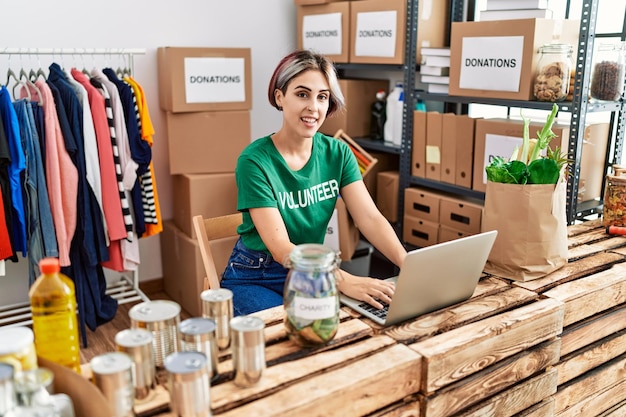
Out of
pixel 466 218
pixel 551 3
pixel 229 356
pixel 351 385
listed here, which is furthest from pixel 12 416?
pixel 551 3

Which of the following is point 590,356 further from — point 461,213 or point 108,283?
point 108,283

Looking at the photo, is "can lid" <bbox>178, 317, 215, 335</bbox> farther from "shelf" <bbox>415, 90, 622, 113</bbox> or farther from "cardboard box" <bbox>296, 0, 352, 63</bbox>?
"cardboard box" <bbox>296, 0, 352, 63</bbox>

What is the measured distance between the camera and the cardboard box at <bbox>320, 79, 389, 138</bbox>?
11.2 ft

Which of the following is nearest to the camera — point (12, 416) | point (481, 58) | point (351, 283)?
point (12, 416)

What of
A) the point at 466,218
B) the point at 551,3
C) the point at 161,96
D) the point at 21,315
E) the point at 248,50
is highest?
the point at 551,3

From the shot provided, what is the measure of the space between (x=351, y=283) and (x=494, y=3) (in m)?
1.63

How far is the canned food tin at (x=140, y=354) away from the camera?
41.6 inches

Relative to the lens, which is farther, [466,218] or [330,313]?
[466,218]

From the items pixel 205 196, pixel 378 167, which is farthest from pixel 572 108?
pixel 205 196

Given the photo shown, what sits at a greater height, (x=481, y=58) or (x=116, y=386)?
(x=481, y=58)

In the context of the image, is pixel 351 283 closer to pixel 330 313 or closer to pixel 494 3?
pixel 330 313

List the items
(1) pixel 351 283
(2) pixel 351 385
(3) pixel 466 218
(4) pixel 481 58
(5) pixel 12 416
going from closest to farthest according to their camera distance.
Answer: (5) pixel 12 416
(2) pixel 351 385
(1) pixel 351 283
(4) pixel 481 58
(3) pixel 466 218

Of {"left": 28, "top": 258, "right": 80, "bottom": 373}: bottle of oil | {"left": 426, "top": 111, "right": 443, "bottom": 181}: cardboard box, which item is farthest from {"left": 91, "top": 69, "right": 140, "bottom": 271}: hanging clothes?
{"left": 28, "top": 258, "right": 80, "bottom": 373}: bottle of oil

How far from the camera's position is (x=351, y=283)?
161 centimetres
